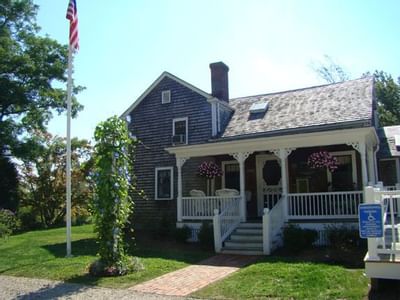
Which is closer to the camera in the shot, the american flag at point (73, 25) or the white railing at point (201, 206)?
the american flag at point (73, 25)

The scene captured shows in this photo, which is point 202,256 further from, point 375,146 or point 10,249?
point 375,146

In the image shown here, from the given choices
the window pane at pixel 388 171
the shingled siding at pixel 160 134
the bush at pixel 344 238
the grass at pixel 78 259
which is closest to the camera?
the grass at pixel 78 259

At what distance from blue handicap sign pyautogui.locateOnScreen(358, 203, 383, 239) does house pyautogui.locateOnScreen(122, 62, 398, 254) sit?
4693 millimetres

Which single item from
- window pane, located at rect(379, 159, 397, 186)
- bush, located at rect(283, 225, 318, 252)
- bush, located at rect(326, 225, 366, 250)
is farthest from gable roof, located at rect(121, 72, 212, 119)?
bush, located at rect(326, 225, 366, 250)

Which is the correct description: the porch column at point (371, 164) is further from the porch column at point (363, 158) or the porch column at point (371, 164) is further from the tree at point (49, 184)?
the tree at point (49, 184)

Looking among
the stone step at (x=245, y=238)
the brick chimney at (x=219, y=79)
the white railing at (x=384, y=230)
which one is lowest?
the stone step at (x=245, y=238)

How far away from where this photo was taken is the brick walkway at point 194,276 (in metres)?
8.02

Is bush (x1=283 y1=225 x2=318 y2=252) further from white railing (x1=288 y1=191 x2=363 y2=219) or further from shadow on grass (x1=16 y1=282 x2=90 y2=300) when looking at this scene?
shadow on grass (x1=16 y1=282 x2=90 y2=300)

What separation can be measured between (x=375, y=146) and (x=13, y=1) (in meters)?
21.3

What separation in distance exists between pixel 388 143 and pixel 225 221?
8.25 m

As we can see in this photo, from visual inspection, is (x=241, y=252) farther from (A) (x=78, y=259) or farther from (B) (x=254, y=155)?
(B) (x=254, y=155)

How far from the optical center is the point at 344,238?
37.2 ft

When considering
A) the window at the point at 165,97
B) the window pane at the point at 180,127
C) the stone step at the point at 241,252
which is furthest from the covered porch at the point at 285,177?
the window at the point at 165,97

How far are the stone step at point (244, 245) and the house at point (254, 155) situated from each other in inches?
1.3
